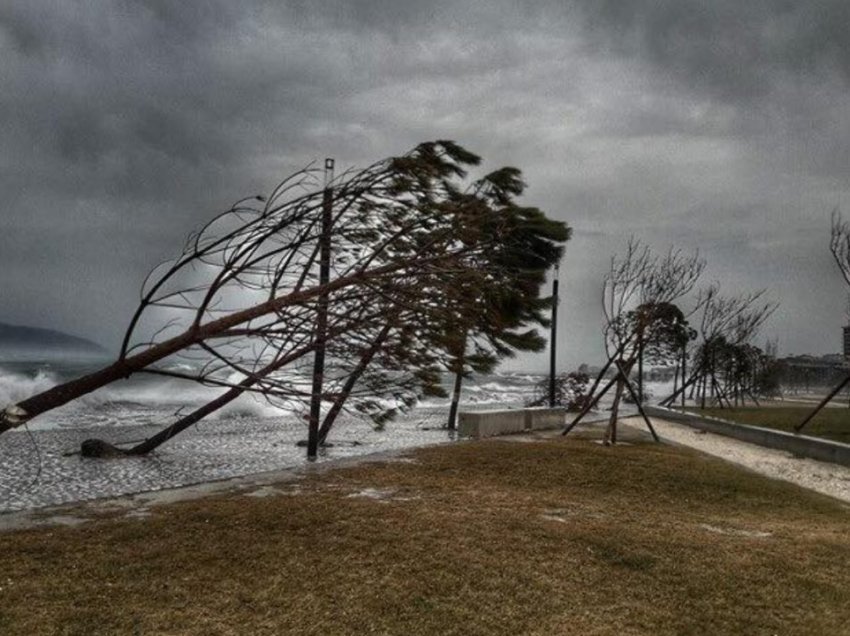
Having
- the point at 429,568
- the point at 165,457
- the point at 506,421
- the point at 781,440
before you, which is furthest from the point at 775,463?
the point at 165,457

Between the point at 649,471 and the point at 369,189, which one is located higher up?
the point at 369,189

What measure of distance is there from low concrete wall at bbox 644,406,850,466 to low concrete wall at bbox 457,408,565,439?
5.04 m

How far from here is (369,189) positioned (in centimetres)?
554

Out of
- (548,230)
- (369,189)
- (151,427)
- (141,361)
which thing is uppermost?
(548,230)

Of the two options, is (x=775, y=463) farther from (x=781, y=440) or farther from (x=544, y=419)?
(x=544, y=419)

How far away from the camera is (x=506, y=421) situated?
65.6 ft

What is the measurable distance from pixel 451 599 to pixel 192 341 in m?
2.79

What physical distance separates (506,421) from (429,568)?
48.5ft

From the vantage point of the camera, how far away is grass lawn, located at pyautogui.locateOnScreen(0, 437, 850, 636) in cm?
459

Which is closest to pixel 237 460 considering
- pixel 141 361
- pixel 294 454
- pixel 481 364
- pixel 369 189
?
pixel 294 454

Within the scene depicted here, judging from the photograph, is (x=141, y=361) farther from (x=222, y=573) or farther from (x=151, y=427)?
(x=151, y=427)

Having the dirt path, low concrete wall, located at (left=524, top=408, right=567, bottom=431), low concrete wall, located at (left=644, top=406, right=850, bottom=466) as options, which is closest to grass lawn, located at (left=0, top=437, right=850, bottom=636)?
the dirt path

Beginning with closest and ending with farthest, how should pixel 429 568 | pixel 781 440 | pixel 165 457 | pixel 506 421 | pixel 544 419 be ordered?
1. pixel 429 568
2. pixel 165 457
3. pixel 781 440
4. pixel 506 421
5. pixel 544 419

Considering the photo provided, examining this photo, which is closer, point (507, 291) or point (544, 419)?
point (507, 291)
